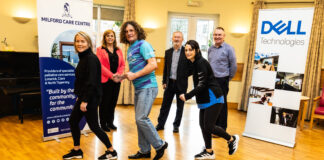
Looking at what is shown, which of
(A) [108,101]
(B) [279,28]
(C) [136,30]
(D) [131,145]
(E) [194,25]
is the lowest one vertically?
(D) [131,145]

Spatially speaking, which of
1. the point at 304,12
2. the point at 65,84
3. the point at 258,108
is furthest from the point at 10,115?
the point at 304,12

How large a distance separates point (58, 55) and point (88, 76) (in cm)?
109

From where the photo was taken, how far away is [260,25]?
3627 mm

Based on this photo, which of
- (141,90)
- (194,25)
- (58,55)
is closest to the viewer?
(141,90)

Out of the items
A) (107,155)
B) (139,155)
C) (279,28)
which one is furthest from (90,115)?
(279,28)

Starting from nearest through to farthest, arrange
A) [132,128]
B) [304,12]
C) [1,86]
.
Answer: [304,12]
[132,128]
[1,86]

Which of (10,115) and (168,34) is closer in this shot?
(10,115)

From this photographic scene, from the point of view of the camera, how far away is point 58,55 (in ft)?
10.4

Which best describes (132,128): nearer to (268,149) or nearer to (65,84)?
(65,84)

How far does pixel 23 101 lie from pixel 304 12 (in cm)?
459

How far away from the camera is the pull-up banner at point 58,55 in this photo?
3031mm

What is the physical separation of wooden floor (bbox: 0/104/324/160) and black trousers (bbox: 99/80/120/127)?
27cm

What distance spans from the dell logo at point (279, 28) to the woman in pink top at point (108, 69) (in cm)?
224

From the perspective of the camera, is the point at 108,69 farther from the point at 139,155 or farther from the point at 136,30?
the point at 139,155
